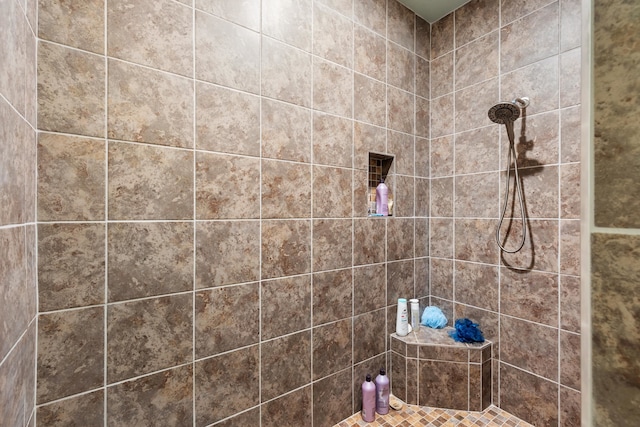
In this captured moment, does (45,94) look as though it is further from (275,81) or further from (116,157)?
(275,81)

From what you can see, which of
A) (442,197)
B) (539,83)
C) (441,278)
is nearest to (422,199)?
(442,197)

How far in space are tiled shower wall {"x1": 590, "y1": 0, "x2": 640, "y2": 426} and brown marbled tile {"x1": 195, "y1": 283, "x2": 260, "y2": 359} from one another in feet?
3.87

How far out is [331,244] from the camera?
1.57 m

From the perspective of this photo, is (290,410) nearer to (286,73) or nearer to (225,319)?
(225,319)

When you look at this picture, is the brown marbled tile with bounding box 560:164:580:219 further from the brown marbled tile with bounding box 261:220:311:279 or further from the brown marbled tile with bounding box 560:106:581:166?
the brown marbled tile with bounding box 261:220:311:279

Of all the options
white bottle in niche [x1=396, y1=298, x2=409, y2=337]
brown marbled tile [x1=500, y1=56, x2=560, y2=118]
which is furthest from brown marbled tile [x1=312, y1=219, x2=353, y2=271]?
brown marbled tile [x1=500, y1=56, x2=560, y2=118]

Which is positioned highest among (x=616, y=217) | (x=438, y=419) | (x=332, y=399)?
(x=616, y=217)

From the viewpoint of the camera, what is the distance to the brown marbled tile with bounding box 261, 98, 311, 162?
53.4 inches

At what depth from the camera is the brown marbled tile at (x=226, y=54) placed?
1193 millimetres

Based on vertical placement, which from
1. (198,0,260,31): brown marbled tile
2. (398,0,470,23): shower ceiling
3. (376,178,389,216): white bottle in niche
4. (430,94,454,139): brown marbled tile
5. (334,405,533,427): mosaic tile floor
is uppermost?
(398,0,470,23): shower ceiling

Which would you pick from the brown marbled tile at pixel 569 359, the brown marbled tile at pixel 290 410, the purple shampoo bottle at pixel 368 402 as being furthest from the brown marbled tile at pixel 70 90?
the brown marbled tile at pixel 569 359

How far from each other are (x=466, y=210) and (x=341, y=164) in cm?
85

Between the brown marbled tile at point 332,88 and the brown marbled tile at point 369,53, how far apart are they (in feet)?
0.36

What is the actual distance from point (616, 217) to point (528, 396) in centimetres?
182
